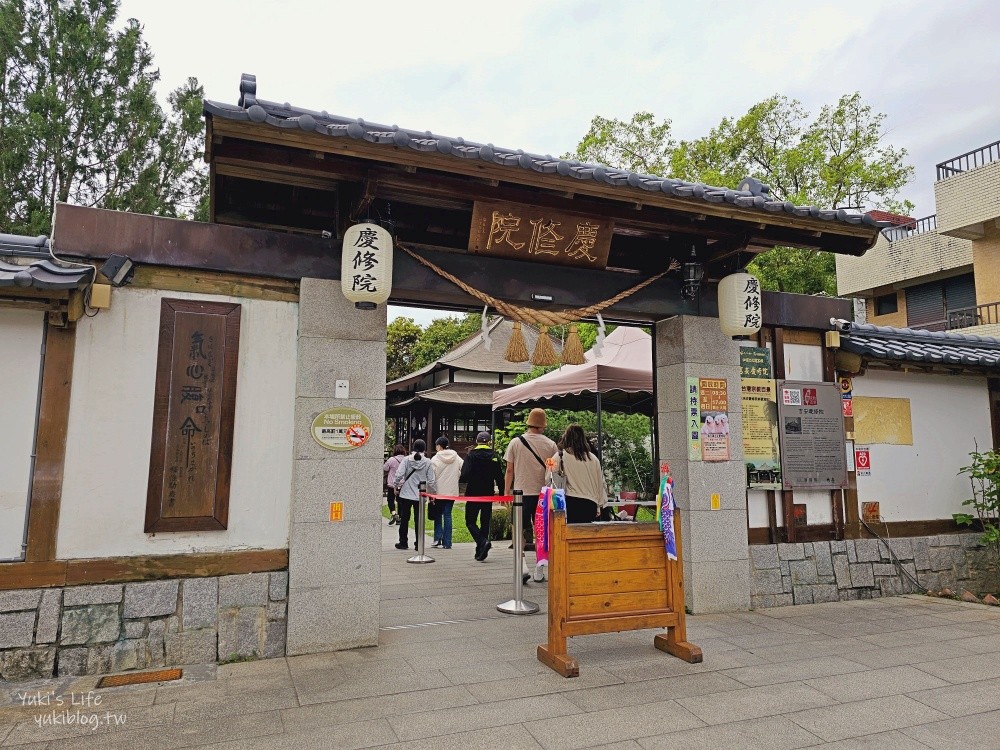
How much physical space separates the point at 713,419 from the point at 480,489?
389cm

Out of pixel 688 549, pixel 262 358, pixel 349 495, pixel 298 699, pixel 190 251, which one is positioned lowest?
pixel 298 699

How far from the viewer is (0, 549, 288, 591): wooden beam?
415 centimetres

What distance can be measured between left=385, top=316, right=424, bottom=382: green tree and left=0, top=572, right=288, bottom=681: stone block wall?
27.5 m

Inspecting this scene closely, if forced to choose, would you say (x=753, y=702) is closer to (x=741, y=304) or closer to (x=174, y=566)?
(x=741, y=304)

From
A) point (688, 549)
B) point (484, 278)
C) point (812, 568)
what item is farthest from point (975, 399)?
point (484, 278)

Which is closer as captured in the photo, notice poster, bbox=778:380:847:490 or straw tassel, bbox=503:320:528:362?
straw tassel, bbox=503:320:528:362

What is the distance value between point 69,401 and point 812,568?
681 cm

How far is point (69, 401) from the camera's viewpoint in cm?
436

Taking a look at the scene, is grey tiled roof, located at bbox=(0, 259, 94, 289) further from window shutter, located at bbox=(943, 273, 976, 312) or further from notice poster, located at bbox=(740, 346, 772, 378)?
window shutter, located at bbox=(943, 273, 976, 312)

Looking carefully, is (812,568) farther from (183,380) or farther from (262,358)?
(183,380)

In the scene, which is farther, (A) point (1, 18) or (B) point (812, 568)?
(A) point (1, 18)

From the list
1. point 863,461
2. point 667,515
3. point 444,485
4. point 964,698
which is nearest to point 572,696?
point 667,515

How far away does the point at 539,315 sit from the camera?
543 cm

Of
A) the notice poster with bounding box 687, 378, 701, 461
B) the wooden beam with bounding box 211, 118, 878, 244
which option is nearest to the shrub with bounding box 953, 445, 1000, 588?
the wooden beam with bounding box 211, 118, 878, 244
